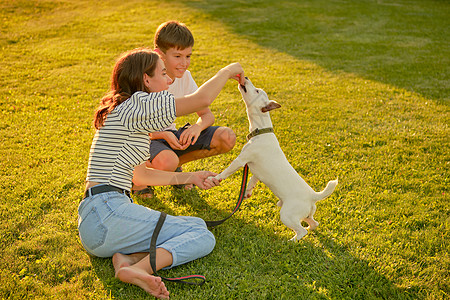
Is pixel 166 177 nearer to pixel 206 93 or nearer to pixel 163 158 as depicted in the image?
pixel 163 158

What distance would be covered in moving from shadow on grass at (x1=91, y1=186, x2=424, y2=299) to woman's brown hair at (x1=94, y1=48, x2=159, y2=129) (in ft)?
4.08

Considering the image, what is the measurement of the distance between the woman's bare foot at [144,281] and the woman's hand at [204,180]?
88 centimetres

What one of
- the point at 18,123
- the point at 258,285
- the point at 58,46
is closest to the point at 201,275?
the point at 258,285

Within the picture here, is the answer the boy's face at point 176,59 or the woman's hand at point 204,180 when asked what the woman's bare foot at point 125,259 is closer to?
the woman's hand at point 204,180

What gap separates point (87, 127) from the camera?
6004mm

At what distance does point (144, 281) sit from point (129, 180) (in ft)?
2.82

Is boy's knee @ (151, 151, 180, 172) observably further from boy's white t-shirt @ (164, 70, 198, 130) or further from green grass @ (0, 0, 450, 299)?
boy's white t-shirt @ (164, 70, 198, 130)

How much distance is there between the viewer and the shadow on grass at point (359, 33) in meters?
9.04

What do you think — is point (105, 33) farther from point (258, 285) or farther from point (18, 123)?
point (258, 285)

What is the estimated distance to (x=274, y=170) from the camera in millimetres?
3365

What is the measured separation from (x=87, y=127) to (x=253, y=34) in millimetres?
8213

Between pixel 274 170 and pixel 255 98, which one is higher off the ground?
pixel 255 98

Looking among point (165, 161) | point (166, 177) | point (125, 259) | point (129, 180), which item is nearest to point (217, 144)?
point (165, 161)

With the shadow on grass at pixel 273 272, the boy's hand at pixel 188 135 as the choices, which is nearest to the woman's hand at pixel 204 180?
the boy's hand at pixel 188 135
